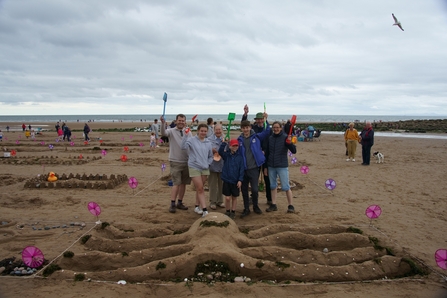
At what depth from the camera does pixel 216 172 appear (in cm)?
708

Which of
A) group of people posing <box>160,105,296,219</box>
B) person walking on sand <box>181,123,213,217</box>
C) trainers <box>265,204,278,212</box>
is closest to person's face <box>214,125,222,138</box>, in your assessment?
group of people posing <box>160,105,296,219</box>

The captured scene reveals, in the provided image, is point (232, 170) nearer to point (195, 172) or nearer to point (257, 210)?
point (195, 172)

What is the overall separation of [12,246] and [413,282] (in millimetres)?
6096

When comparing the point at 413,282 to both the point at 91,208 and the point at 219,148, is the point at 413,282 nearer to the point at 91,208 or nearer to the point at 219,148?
the point at 219,148

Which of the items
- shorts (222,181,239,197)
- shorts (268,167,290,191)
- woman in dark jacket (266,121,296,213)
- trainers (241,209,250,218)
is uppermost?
woman in dark jacket (266,121,296,213)

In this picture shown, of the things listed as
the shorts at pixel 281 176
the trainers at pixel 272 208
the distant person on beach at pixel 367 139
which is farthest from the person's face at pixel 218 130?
the distant person on beach at pixel 367 139

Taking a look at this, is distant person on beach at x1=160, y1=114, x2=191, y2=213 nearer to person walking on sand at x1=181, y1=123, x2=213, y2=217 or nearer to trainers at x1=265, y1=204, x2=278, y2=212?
person walking on sand at x1=181, y1=123, x2=213, y2=217

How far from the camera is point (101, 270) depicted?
462 cm

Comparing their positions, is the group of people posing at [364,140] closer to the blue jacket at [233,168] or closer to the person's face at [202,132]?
the blue jacket at [233,168]

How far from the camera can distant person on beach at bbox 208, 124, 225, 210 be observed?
6793 mm

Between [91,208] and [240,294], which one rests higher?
[91,208]

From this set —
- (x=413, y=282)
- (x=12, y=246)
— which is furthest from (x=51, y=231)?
(x=413, y=282)

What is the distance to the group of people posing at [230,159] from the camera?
6.42 m

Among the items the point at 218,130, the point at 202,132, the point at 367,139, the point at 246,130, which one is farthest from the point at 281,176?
the point at 367,139
